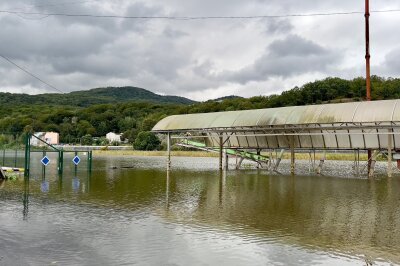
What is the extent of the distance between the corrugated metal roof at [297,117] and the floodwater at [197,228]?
8400mm

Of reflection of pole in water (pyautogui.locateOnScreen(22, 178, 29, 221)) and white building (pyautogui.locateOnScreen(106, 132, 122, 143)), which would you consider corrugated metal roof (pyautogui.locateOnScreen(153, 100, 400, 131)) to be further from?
white building (pyautogui.locateOnScreen(106, 132, 122, 143))

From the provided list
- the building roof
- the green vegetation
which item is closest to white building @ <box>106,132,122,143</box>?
the green vegetation

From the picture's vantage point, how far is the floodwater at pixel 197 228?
8602mm

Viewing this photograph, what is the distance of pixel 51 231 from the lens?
1091 cm

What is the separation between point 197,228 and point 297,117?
2072 centimetres

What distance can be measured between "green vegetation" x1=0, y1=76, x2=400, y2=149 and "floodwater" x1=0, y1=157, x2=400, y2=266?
9151 cm

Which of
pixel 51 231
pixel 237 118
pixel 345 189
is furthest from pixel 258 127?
pixel 51 231

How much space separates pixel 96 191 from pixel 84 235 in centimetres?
1055

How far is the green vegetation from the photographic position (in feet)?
404

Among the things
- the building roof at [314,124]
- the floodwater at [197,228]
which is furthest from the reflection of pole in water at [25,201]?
the building roof at [314,124]

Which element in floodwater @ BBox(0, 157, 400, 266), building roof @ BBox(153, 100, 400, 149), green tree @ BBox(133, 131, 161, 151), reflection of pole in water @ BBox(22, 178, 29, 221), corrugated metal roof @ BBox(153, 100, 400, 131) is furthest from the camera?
green tree @ BBox(133, 131, 161, 151)

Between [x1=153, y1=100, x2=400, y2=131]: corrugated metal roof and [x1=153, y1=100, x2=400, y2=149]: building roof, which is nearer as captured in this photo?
[x1=153, y1=100, x2=400, y2=131]: corrugated metal roof

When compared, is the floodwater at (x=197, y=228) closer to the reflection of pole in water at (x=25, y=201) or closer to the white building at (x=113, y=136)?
the reflection of pole in water at (x=25, y=201)

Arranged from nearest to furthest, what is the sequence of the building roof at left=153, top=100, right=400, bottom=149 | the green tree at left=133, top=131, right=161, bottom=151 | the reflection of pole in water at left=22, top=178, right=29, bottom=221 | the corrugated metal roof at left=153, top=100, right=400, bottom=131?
the reflection of pole in water at left=22, top=178, right=29, bottom=221 < the corrugated metal roof at left=153, top=100, right=400, bottom=131 < the building roof at left=153, top=100, right=400, bottom=149 < the green tree at left=133, top=131, right=161, bottom=151
